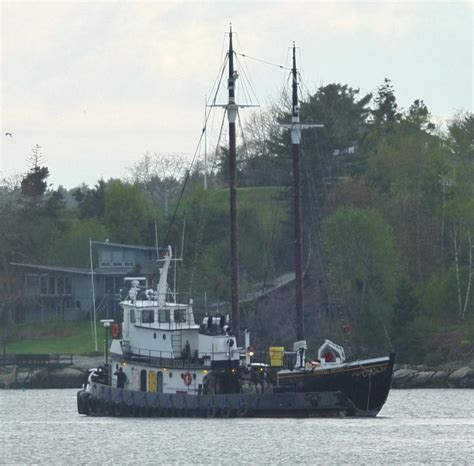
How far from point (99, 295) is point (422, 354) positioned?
102 ft

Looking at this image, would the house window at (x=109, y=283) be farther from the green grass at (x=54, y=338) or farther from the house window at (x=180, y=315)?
the house window at (x=180, y=315)

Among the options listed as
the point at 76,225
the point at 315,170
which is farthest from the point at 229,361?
the point at 76,225

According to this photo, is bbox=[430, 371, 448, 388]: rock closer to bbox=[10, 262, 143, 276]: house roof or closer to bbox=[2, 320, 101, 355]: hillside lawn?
bbox=[2, 320, 101, 355]: hillside lawn

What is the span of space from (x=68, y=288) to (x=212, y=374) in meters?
58.2

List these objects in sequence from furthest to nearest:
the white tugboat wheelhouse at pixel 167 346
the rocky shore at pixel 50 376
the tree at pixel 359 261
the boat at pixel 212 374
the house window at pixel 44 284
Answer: the house window at pixel 44 284, the rocky shore at pixel 50 376, the tree at pixel 359 261, the white tugboat wheelhouse at pixel 167 346, the boat at pixel 212 374

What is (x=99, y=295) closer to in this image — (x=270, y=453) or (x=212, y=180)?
(x=212, y=180)

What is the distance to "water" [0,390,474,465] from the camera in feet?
211

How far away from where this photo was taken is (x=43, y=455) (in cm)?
6662

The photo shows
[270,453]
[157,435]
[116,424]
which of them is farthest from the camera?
[116,424]

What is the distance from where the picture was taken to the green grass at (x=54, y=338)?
12100cm

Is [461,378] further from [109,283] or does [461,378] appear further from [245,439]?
[245,439]

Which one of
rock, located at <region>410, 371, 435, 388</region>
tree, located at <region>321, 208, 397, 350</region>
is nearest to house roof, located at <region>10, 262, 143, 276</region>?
tree, located at <region>321, 208, 397, 350</region>

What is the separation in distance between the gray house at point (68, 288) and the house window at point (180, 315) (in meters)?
52.0

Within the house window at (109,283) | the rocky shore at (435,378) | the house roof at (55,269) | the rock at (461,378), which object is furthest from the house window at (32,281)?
the rock at (461,378)
